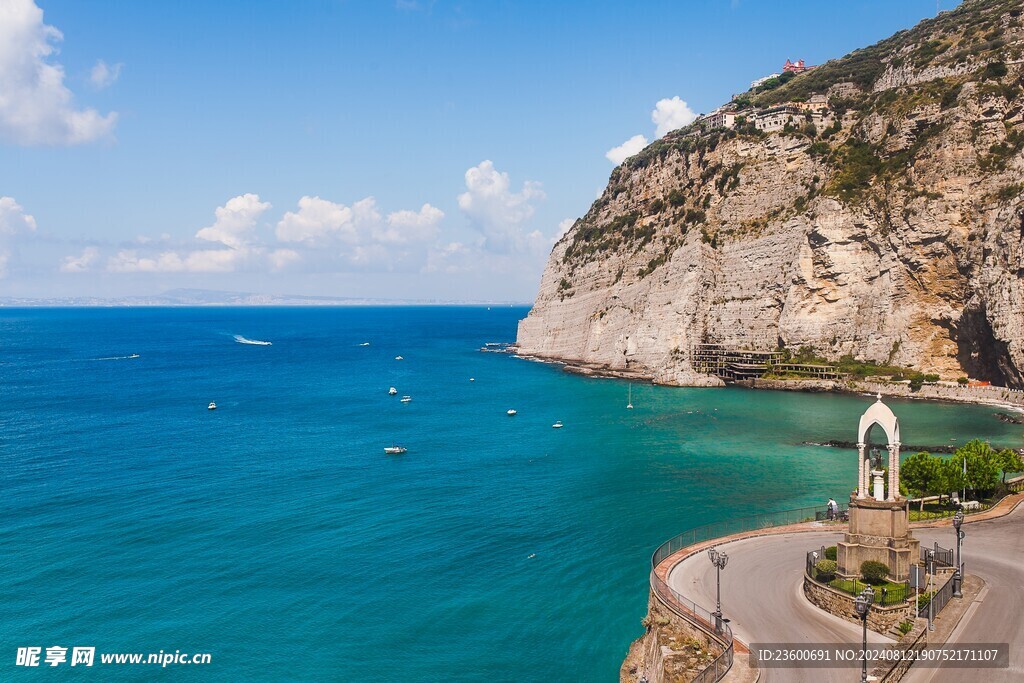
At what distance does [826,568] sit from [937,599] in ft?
12.0

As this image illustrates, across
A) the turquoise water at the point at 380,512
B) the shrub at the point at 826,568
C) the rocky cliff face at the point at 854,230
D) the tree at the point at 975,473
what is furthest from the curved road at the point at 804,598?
the rocky cliff face at the point at 854,230

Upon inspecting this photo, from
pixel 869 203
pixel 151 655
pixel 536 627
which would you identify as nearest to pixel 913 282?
pixel 869 203

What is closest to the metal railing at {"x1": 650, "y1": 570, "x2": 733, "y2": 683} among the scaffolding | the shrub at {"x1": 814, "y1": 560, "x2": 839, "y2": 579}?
the shrub at {"x1": 814, "y1": 560, "x2": 839, "y2": 579}

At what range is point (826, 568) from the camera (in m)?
26.3

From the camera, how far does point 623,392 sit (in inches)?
3863

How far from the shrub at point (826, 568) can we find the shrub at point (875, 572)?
3.77 ft

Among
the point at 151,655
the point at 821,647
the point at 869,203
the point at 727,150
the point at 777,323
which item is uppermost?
the point at 727,150

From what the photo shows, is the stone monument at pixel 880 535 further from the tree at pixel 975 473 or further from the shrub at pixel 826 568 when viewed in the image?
the tree at pixel 975 473

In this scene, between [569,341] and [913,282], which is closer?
[913,282]

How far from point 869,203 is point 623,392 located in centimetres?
4312

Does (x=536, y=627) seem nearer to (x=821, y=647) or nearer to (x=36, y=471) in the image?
(x=821, y=647)

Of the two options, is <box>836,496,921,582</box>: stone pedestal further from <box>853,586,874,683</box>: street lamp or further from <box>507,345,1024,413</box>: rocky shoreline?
<box>507,345,1024,413</box>: rocky shoreline

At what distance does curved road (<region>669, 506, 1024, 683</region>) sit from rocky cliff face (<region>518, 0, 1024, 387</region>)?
57447 millimetres

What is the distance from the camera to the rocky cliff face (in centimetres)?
8775
